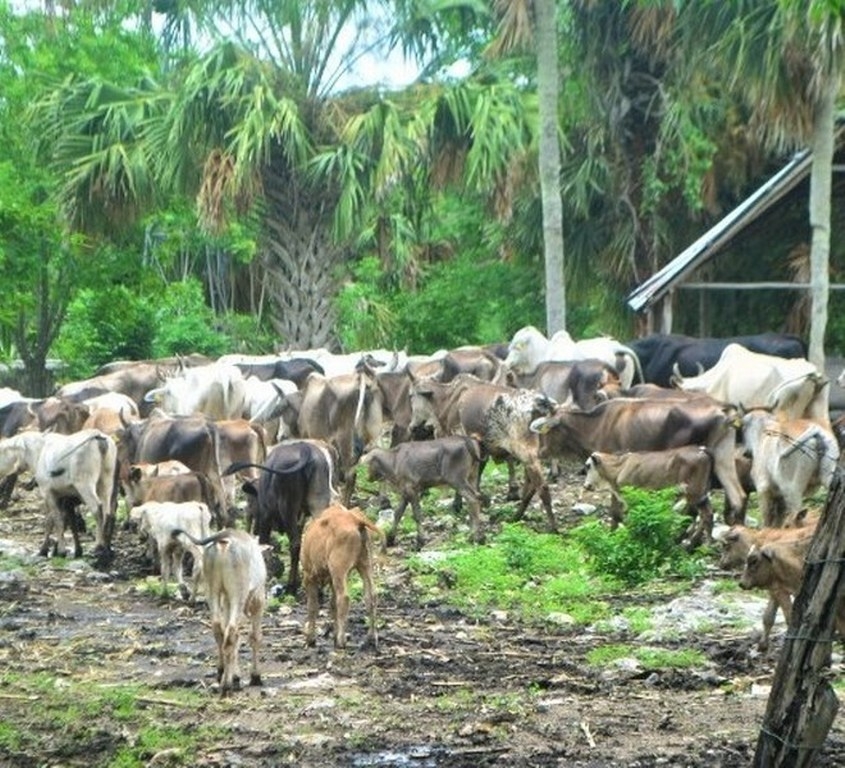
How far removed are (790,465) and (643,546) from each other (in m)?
1.70

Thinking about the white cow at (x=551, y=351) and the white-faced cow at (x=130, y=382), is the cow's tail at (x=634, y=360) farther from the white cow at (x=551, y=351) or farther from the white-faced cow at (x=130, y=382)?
the white-faced cow at (x=130, y=382)

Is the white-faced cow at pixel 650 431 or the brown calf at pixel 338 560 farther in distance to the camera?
the white-faced cow at pixel 650 431

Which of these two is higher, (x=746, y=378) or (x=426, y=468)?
(x=746, y=378)

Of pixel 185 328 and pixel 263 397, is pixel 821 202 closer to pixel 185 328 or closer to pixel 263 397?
pixel 263 397

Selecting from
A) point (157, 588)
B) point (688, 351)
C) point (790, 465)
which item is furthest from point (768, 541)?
point (688, 351)

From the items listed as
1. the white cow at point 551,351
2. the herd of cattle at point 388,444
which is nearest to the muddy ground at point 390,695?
the herd of cattle at point 388,444

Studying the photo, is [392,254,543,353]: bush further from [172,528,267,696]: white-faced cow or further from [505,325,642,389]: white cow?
[172,528,267,696]: white-faced cow

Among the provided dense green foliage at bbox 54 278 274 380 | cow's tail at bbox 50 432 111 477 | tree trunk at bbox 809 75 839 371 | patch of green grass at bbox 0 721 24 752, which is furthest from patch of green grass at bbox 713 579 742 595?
dense green foliage at bbox 54 278 274 380

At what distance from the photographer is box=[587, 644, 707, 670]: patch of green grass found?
1251 centimetres

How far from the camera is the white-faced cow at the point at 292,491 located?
16.7m

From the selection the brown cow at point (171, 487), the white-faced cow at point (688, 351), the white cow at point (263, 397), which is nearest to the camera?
the brown cow at point (171, 487)

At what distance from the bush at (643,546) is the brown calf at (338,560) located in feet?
10.3

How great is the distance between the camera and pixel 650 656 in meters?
12.7

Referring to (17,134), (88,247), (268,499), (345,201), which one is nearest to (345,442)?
(268,499)
